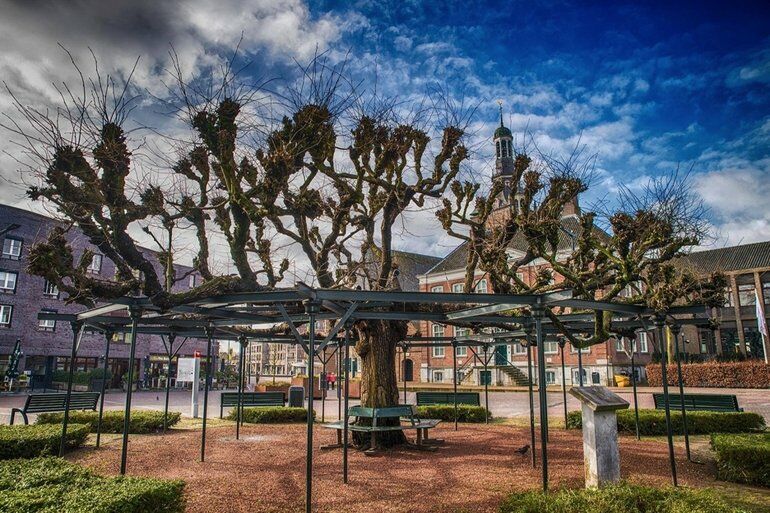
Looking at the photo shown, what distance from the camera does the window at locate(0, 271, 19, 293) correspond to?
3428 centimetres

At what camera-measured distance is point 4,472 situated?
6.51 metres

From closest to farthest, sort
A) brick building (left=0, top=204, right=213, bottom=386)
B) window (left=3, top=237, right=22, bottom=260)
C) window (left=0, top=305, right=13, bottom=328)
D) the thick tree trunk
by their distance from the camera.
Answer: the thick tree trunk
window (left=0, top=305, right=13, bottom=328)
brick building (left=0, top=204, right=213, bottom=386)
window (left=3, top=237, right=22, bottom=260)

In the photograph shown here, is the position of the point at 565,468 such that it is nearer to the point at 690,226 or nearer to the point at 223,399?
the point at 690,226

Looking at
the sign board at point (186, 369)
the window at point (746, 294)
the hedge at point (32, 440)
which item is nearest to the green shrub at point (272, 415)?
the sign board at point (186, 369)

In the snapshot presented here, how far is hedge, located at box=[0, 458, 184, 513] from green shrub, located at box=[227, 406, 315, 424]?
34.0 ft

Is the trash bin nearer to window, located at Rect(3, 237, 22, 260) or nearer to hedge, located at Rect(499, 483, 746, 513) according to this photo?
hedge, located at Rect(499, 483, 746, 513)

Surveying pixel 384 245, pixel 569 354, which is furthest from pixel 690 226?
pixel 569 354

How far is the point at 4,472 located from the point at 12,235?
3466 centimetres

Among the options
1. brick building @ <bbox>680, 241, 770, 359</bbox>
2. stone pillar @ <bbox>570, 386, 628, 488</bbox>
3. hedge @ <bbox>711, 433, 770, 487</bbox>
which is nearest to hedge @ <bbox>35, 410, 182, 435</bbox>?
stone pillar @ <bbox>570, 386, 628, 488</bbox>

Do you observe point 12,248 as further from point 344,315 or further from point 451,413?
point 344,315

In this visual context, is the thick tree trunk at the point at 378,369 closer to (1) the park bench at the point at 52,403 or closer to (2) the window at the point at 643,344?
(1) the park bench at the point at 52,403

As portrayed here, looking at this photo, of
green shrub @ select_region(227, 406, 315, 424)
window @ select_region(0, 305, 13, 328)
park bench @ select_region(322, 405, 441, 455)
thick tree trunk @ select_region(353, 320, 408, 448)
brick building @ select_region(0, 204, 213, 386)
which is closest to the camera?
park bench @ select_region(322, 405, 441, 455)

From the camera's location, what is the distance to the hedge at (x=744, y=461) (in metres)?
8.52

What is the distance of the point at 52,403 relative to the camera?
14.7m
